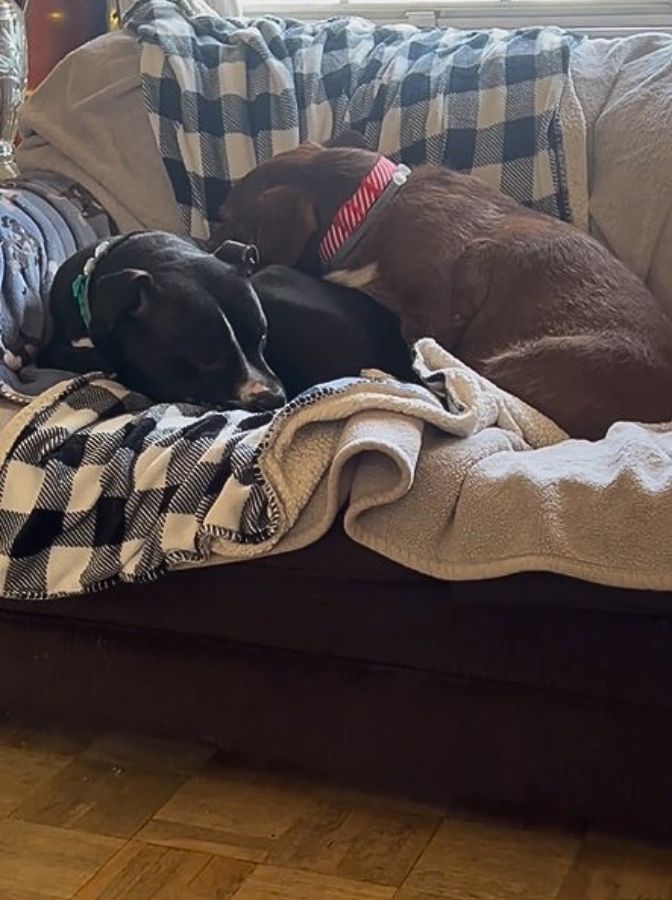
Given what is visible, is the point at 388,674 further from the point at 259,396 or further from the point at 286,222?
the point at 286,222

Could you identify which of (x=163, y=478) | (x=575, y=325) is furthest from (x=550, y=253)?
(x=163, y=478)

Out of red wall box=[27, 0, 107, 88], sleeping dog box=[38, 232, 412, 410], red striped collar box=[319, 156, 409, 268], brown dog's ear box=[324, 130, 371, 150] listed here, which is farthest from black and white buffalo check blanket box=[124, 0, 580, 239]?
red wall box=[27, 0, 107, 88]

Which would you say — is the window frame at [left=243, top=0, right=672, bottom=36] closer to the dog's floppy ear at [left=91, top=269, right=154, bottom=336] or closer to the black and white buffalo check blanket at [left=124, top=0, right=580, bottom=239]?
the black and white buffalo check blanket at [left=124, top=0, right=580, bottom=239]

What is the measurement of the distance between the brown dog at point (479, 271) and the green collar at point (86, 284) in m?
0.31

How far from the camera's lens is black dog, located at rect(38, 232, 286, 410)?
207cm

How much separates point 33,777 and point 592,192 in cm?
134

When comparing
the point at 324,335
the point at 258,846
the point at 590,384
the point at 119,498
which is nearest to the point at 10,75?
the point at 324,335

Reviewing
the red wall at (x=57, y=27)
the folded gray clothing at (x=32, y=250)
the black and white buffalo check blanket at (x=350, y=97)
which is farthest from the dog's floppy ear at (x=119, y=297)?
the red wall at (x=57, y=27)

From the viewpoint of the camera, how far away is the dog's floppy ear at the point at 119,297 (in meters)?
2.06

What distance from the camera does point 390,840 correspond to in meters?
1.66

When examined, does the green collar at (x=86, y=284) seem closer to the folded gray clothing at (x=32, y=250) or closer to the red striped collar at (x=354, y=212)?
the folded gray clothing at (x=32, y=250)

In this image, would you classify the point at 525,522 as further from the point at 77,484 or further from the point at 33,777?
the point at 33,777

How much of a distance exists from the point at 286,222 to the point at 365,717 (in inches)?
38.4

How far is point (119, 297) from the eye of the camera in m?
2.06
